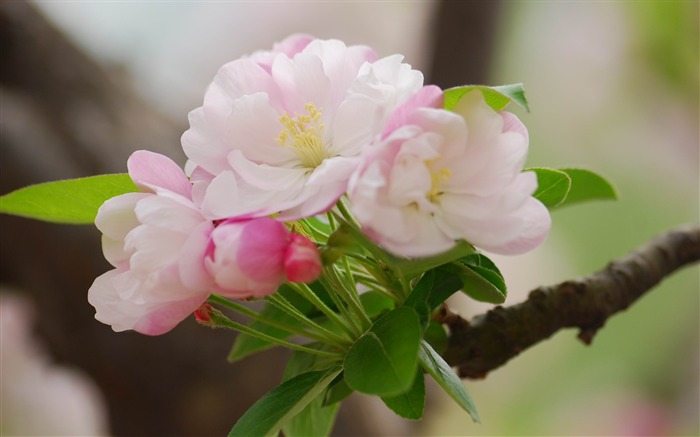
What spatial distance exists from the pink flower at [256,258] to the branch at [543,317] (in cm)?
21

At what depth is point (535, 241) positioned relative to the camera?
1.16ft

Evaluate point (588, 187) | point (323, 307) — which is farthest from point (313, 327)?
point (588, 187)

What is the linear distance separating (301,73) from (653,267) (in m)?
0.42

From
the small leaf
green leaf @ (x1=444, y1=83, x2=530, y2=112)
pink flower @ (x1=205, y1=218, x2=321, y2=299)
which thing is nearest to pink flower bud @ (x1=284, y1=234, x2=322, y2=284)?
pink flower @ (x1=205, y1=218, x2=321, y2=299)

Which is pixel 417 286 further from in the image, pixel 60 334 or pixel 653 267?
pixel 60 334

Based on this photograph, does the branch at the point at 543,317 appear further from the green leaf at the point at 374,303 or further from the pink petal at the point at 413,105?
the pink petal at the point at 413,105

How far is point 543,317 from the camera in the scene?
57 centimetres

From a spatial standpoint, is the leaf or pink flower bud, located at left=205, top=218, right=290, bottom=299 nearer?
pink flower bud, located at left=205, top=218, right=290, bottom=299

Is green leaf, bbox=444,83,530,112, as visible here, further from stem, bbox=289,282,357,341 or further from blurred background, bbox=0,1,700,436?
blurred background, bbox=0,1,700,436

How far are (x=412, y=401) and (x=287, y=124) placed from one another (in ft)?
0.53

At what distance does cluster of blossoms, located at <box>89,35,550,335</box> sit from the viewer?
34cm

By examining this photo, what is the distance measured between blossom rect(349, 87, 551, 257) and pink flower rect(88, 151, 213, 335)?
86mm

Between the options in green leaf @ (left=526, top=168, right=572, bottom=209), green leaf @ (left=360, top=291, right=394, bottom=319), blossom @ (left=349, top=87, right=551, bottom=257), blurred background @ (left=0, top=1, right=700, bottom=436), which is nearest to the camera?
blossom @ (left=349, top=87, right=551, bottom=257)

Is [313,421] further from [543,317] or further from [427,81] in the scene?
[427,81]
